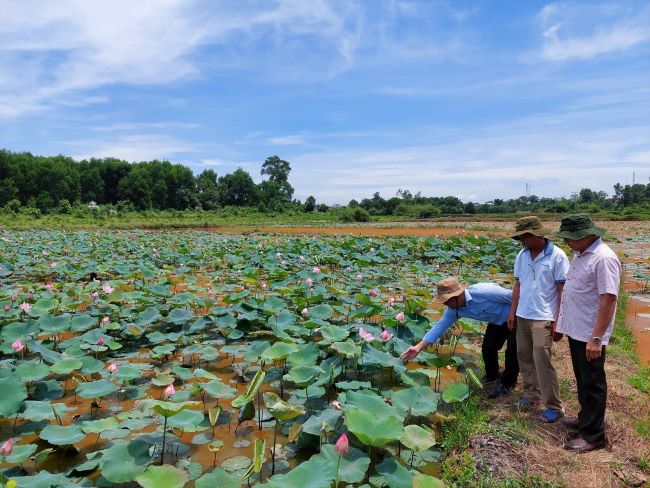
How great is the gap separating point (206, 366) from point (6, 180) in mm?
46382

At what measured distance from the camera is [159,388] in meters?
3.36

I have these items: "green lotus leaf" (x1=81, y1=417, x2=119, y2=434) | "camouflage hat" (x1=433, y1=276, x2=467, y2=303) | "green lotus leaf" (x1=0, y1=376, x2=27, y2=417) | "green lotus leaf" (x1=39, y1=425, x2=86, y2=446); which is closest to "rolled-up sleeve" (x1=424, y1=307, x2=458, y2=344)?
"camouflage hat" (x1=433, y1=276, x2=467, y2=303)

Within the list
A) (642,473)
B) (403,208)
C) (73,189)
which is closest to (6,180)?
(73,189)

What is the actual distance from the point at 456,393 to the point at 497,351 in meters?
0.75

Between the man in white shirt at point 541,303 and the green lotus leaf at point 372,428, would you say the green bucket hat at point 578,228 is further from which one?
the green lotus leaf at point 372,428

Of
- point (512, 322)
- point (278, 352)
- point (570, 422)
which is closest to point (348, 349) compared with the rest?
point (278, 352)

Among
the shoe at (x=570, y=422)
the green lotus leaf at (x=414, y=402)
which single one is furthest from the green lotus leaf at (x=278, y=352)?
the shoe at (x=570, y=422)

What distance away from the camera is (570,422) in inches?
108

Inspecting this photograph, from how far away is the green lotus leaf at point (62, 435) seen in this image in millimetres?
2236

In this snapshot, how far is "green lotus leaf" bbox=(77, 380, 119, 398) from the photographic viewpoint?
273 cm

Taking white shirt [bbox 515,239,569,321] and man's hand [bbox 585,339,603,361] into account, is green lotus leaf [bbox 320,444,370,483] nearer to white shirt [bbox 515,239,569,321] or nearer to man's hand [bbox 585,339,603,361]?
man's hand [bbox 585,339,603,361]

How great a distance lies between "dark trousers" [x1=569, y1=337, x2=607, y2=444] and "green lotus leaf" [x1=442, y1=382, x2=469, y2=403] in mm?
651

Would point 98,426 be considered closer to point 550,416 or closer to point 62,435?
point 62,435

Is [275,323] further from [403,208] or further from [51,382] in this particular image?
[403,208]
